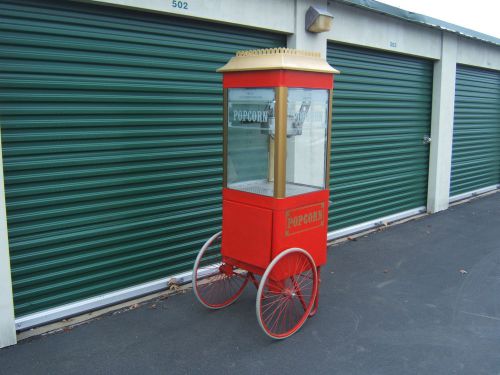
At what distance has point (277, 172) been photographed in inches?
156

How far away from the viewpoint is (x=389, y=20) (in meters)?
7.62

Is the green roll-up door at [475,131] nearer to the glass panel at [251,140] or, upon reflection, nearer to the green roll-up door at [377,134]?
the green roll-up door at [377,134]

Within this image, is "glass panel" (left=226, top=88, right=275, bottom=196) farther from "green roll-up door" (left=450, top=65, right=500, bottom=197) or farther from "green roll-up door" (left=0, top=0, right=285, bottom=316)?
"green roll-up door" (left=450, top=65, right=500, bottom=197)

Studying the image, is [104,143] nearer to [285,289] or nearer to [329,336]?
[285,289]

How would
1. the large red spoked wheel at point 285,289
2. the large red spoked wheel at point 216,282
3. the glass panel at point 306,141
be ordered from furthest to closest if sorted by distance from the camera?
the large red spoked wheel at point 216,282
the glass panel at point 306,141
the large red spoked wheel at point 285,289

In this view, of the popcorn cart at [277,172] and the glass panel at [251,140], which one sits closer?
the popcorn cart at [277,172]

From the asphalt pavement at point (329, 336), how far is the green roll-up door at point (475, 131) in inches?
183

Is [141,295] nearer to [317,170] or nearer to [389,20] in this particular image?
[317,170]

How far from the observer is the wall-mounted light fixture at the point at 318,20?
6.00m

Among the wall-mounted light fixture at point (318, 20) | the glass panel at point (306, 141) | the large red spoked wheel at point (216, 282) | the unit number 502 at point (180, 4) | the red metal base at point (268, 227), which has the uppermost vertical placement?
the wall-mounted light fixture at point (318, 20)

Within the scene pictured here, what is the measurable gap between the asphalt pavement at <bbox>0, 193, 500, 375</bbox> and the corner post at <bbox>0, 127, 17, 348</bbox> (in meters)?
0.13

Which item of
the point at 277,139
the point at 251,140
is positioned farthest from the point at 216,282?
the point at 277,139

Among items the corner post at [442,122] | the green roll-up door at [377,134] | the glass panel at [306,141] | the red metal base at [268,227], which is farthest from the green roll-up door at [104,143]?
the corner post at [442,122]

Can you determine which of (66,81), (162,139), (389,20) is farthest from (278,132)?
(389,20)
